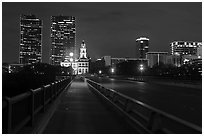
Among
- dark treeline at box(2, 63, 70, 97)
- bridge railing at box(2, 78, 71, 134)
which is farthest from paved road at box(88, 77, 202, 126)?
dark treeline at box(2, 63, 70, 97)

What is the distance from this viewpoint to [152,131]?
9.70 meters

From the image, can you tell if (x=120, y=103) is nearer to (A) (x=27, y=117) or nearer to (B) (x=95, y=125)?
(B) (x=95, y=125)

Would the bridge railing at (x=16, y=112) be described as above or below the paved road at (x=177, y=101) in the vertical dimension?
above

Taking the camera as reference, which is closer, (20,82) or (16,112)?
(16,112)

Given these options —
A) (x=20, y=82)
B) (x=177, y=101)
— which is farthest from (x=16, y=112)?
(x=20, y=82)

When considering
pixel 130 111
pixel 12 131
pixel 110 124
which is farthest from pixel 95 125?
pixel 12 131

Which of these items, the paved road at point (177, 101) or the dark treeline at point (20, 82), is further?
the dark treeline at point (20, 82)

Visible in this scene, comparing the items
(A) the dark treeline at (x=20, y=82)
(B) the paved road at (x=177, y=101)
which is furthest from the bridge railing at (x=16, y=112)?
(B) the paved road at (x=177, y=101)

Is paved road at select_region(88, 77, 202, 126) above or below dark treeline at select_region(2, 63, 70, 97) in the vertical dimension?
below

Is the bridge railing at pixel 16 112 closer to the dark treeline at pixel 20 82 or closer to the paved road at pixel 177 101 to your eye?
the dark treeline at pixel 20 82

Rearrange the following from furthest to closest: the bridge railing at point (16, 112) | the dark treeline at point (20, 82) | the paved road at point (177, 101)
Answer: the dark treeline at point (20, 82) < the paved road at point (177, 101) < the bridge railing at point (16, 112)

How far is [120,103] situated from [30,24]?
6344 inches

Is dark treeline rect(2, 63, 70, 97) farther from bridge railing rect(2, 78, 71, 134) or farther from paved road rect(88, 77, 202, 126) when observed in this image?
paved road rect(88, 77, 202, 126)

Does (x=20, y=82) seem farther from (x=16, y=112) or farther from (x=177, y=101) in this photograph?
(x=16, y=112)
